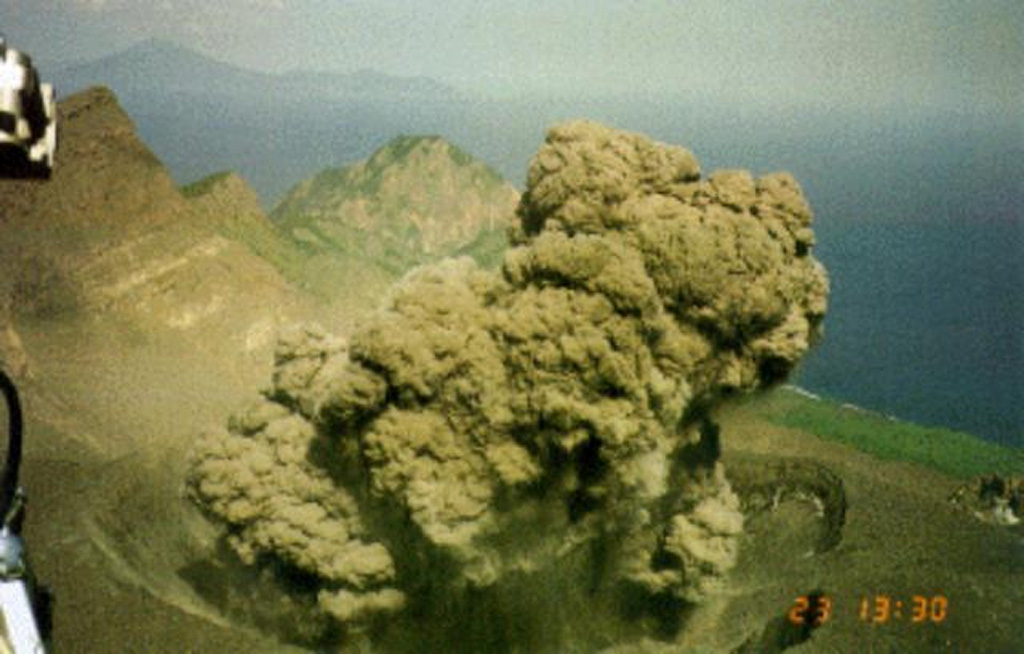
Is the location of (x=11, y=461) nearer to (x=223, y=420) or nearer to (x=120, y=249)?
(x=223, y=420)

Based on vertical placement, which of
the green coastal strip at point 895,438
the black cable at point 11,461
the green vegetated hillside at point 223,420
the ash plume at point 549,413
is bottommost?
the green coastal strip at point 895,438

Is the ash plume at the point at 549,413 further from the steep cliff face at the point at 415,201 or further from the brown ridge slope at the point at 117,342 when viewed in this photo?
the steep cliff face at the point at 415,201

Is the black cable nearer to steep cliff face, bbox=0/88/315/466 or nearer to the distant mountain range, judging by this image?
steep cliff face, bbox=0/88/315/466

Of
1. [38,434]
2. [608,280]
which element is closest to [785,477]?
[608,280]

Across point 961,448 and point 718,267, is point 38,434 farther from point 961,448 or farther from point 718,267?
point 961,448
